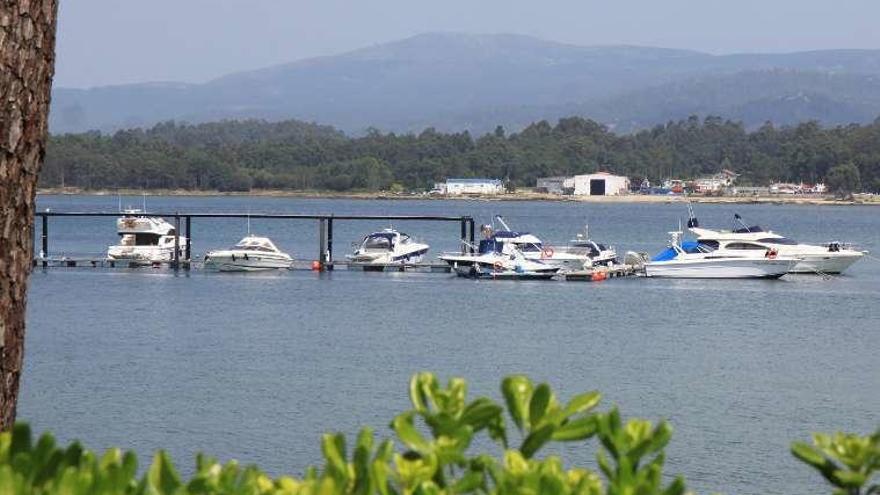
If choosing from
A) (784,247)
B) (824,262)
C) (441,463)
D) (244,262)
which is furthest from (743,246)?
(441,463)

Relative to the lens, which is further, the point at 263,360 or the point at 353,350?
the point at 353,350

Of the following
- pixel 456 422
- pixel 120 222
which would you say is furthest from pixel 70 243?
pixel 456 422

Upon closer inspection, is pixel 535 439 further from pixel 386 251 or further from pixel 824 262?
pixel 824 262

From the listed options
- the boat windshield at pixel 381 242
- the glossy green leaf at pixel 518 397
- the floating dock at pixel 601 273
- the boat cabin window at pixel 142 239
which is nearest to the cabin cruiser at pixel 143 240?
the boat cabin window at pixel 142 239

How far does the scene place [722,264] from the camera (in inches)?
2451

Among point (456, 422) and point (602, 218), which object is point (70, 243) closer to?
point (602, 218)

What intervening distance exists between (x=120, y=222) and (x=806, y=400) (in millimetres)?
40742

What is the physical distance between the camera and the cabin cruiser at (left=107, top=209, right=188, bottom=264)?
66.6m

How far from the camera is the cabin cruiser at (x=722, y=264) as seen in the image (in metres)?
62.3

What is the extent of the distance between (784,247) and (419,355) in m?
27.6

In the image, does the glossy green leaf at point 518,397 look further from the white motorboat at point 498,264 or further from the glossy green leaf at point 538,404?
the white motorboat at point 498,264

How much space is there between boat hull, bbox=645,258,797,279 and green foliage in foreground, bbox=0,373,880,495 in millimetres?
58993

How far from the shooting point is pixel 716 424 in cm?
2789

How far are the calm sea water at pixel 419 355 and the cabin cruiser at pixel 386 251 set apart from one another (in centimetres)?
93
